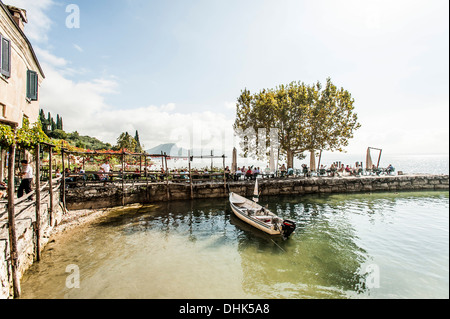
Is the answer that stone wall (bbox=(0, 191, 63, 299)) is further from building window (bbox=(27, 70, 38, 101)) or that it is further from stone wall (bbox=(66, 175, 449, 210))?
building window (bbox=(27, 70, 38, 101))

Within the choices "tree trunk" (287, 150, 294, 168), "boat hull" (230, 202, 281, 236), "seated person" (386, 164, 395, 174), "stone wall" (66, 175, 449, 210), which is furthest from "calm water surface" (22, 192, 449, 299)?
"seated person" (386, 164, 395, 174)

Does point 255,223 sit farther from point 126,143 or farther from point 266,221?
point 126,143

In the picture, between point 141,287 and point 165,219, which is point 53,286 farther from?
point 165,219

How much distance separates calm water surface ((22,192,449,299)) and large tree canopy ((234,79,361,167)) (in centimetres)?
1276

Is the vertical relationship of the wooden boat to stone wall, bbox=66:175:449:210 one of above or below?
below

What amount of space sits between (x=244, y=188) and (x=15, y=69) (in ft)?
61.0

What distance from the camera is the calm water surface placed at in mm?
6094

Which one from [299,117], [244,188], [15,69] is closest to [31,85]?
[15,69]

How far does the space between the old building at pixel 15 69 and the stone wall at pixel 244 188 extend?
516 centimetres

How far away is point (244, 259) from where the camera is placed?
26.8 feet

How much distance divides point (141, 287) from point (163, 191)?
481 inches
